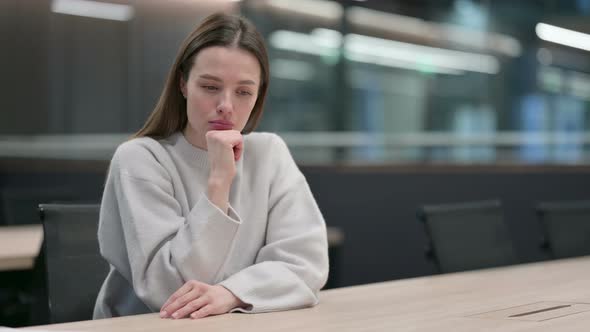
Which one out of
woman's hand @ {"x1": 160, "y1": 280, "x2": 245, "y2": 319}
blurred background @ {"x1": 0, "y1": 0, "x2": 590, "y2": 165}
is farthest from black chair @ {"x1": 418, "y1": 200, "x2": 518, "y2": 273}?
blurred background @ {"x1": 0, "y1": 0, "x2": 590, "y2": 165}

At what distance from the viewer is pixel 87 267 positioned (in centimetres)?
198

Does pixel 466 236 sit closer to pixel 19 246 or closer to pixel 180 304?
pixel 180 304

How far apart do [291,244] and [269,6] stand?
403 cm

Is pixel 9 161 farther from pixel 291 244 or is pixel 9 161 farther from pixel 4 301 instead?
pixel 291 244

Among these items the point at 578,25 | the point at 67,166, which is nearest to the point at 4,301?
the point at 67,166

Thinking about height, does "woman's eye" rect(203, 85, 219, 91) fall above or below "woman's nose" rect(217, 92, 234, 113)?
above

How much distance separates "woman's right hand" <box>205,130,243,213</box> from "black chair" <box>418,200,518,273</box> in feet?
3.25

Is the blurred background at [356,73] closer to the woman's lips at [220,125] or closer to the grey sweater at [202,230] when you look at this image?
the grey sweater at [202,230]

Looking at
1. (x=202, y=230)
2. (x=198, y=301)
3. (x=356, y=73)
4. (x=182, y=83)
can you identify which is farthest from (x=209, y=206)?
(x=356, y=73)

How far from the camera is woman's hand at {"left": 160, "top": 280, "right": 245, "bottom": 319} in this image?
4.98 feet

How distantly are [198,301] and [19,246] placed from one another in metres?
1.78

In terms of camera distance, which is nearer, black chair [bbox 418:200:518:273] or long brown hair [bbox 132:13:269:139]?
long brown hair [bbox 132:13:269:139]

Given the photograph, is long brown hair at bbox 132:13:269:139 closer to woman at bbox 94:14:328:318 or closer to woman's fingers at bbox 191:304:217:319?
woman at bbox 94:14:328:318

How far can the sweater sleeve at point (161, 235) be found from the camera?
162 cm
